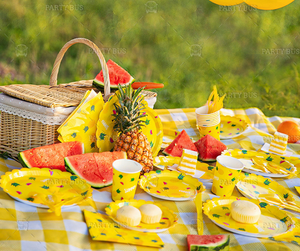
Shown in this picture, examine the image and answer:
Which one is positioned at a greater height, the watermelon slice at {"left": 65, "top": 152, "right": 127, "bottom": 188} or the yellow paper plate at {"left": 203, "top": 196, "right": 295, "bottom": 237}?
the watermelon slice at {"left": 65, "top": 152, "right": 127, "bottom": 188}

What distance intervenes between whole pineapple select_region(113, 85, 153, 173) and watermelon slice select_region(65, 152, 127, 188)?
3.4 inches

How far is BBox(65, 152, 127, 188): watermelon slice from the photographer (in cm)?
156

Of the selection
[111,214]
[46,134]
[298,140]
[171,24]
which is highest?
[171,24]

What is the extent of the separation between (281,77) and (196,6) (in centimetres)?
195

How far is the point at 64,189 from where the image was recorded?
4.70 feet

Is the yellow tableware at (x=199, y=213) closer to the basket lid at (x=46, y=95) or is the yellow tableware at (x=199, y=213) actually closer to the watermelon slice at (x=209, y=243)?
the watermelon slice at (x=209, y=243)

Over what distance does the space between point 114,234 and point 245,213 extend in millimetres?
581

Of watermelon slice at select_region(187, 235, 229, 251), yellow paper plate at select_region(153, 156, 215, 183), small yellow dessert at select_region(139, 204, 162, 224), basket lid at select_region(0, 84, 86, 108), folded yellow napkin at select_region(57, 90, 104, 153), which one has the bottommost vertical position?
yellow paper plate at select_region(153, 156, 215, 183)

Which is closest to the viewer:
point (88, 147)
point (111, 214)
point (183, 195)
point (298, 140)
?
point (111, 214)

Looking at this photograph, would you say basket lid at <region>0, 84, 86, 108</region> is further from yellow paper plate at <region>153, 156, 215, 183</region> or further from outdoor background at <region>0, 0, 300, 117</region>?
outdoor background at <region>0, 0, 300, 117</region>

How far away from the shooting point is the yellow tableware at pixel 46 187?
1.29 meters

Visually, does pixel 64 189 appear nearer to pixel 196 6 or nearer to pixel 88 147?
pixel 88 147

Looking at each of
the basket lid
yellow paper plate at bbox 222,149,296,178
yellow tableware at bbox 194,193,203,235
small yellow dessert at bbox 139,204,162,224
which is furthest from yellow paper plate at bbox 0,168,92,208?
yellow paper plate at bbox 222,149,296,178

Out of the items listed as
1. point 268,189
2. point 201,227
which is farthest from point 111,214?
point 268,189
